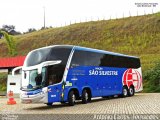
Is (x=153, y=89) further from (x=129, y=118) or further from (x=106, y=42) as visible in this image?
(x=106, y=42)

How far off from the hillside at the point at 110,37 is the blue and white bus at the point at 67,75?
31.8 meters

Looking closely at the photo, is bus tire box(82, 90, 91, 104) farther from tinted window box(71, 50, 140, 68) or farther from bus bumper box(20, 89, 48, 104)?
bus bumper box(20, 89, 48, 104)

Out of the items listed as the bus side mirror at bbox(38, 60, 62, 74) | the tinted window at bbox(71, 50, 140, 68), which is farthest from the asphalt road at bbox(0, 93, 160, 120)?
the tinted window at bbox(71, 50, 140, 68)

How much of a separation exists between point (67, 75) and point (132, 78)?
10741 mm

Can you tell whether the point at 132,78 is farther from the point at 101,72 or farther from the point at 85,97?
the point at 85,97

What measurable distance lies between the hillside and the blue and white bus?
104 ft

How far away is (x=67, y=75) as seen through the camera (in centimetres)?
2162

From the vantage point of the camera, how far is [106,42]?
7044 centimetres

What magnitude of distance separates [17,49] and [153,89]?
1651 inches

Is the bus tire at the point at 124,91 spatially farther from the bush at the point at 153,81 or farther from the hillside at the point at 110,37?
the hillside at the point at 110,37

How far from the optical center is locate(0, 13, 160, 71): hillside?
64562mm

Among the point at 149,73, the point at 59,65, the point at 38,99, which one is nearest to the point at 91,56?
the point at 59,65

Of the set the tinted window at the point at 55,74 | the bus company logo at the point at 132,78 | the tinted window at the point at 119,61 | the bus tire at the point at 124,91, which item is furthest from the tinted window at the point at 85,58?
the bus tire at the point at 124,91

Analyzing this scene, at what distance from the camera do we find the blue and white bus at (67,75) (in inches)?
799
